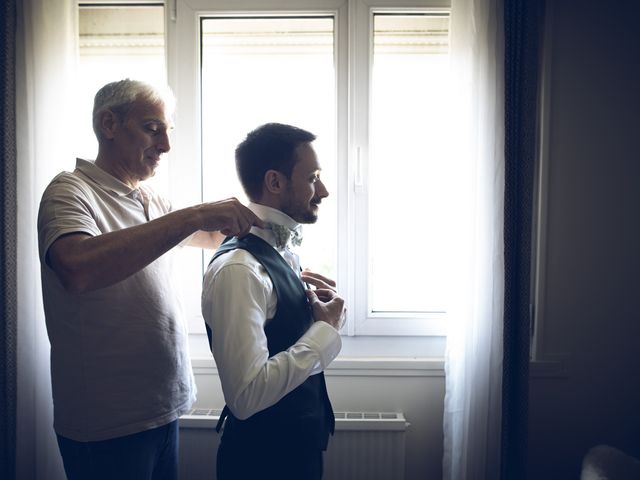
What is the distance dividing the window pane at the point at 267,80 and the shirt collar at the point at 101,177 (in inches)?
32.9

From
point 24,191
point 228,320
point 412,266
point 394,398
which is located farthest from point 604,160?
point 24,191

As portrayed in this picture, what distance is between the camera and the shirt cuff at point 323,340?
1.27 metres

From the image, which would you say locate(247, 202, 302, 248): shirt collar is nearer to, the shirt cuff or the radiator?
the shirt cuff

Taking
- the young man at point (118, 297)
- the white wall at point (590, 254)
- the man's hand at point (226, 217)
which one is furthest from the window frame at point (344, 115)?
the man's hand at point (226, 217)

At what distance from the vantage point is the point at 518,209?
6.65 feet

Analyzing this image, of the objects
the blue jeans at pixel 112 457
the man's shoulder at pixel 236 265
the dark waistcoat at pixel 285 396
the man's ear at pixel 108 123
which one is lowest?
the blue jeans at pixel 112 457

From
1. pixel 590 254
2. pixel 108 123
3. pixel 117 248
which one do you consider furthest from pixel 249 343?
pixel 590 254

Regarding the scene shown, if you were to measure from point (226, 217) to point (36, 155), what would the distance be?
1.15 metres

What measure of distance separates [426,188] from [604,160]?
0.73 meters

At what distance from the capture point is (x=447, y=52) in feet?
7.43

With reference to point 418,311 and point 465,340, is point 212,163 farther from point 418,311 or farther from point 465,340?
point 465,340

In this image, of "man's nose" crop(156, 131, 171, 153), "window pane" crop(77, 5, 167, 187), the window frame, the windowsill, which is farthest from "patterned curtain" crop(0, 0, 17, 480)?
"man's nose" crop(156, 131, 171, 153)

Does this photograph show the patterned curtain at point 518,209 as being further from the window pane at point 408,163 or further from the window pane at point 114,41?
the window pane at point 114,41

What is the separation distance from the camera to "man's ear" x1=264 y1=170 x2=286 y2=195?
145cm
